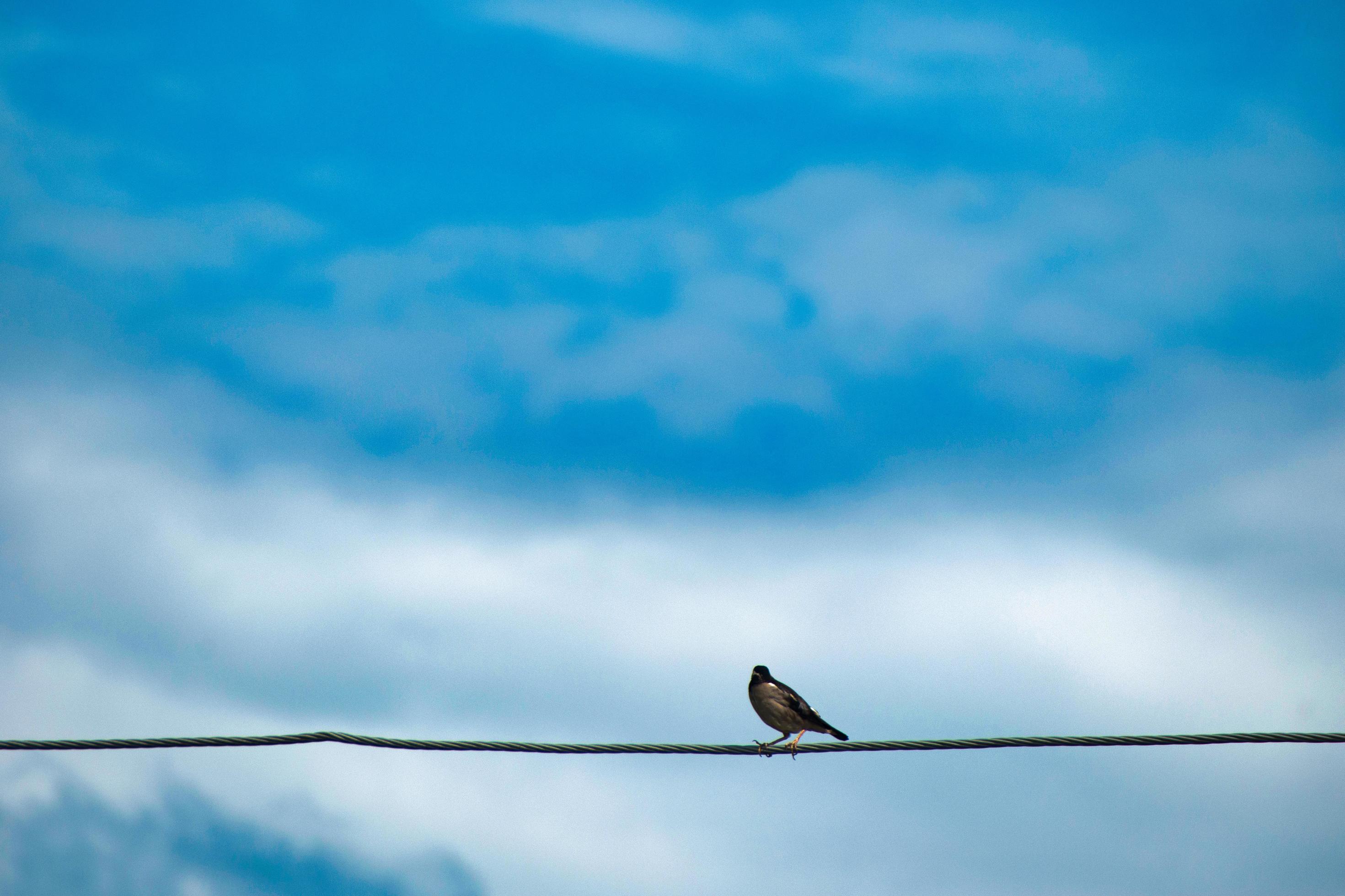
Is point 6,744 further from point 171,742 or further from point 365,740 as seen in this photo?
point 365,740

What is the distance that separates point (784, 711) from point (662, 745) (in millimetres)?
6903

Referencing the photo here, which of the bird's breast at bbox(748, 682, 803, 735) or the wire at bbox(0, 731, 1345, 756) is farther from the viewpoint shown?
the bird's breast at bbox(748, 682, 803, 735)

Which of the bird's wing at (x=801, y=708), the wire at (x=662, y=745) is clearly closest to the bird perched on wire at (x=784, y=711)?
the bird's wing at (x=801, y=708)

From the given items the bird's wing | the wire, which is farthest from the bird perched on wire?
the wire

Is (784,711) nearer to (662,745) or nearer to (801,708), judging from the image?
(801,708)

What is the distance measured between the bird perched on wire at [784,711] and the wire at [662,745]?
5637 millimetres

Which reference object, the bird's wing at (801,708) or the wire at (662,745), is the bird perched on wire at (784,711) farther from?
the wire at (662,745)

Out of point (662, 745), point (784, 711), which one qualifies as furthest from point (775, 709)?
point (662, 745)

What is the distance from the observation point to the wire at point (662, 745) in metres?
10.8

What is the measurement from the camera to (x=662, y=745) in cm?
1106

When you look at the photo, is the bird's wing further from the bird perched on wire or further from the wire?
the wire

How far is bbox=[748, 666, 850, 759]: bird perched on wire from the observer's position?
1739 centimetres

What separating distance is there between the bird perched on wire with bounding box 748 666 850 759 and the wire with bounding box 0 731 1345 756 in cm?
564

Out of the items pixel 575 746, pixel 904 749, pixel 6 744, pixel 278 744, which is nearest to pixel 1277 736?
pixel 904 749
